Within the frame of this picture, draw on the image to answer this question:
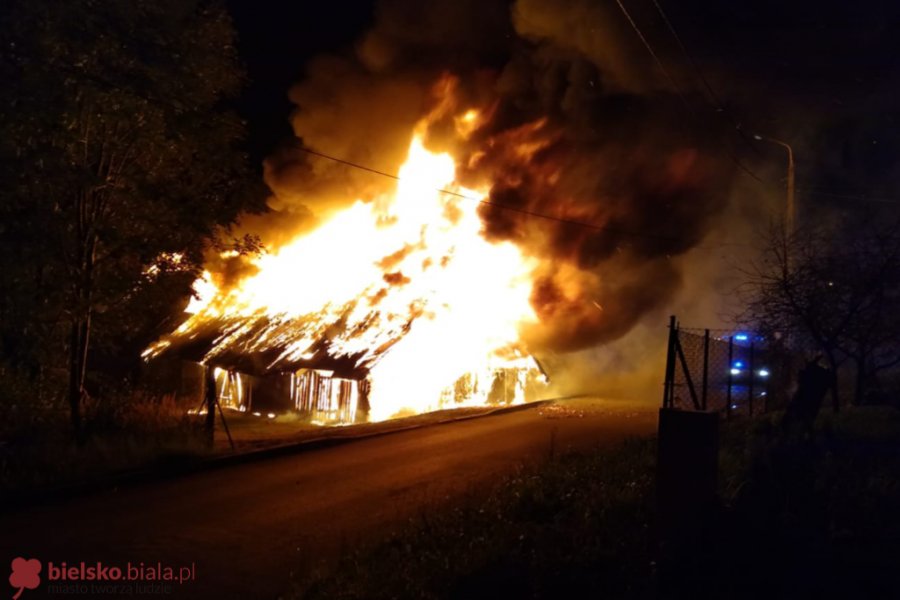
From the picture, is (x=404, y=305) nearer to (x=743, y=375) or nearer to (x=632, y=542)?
(x=743, y=375)

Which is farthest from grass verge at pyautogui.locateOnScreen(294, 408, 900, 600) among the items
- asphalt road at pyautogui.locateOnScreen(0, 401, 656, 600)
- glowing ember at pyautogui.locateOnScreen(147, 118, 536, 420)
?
glowing ember at pyautogui.locateOnScreen(147, 118, 536, 420)

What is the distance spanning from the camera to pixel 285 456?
36.7ft

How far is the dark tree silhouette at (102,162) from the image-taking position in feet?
31.3

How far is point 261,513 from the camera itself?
25.1 feet

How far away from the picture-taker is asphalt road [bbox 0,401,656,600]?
598 centimetres

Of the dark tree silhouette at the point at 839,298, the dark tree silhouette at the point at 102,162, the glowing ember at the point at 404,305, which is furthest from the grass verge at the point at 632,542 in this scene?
the glowing ember at the point at 404,305

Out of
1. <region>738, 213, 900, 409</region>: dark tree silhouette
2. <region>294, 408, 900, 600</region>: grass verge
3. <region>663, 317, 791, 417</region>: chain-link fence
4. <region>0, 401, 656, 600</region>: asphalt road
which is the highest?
<region>738, 213, 900, 409</region>: dark tree silhouette

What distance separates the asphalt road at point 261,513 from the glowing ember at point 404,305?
6.90 m

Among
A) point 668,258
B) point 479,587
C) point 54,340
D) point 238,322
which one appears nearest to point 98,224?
point 54,340

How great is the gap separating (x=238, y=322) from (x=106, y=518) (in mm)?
15562

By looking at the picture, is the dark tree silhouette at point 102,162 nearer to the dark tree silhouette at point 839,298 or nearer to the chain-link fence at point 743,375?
the chain-link fence at point 743,375

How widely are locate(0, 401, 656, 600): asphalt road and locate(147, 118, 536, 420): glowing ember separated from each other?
22.6 feet

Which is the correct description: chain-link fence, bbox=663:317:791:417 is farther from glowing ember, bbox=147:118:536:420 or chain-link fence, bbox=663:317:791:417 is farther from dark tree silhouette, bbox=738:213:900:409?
glowing ember, bbox=147:118:536:420

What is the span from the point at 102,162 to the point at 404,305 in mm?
10218
